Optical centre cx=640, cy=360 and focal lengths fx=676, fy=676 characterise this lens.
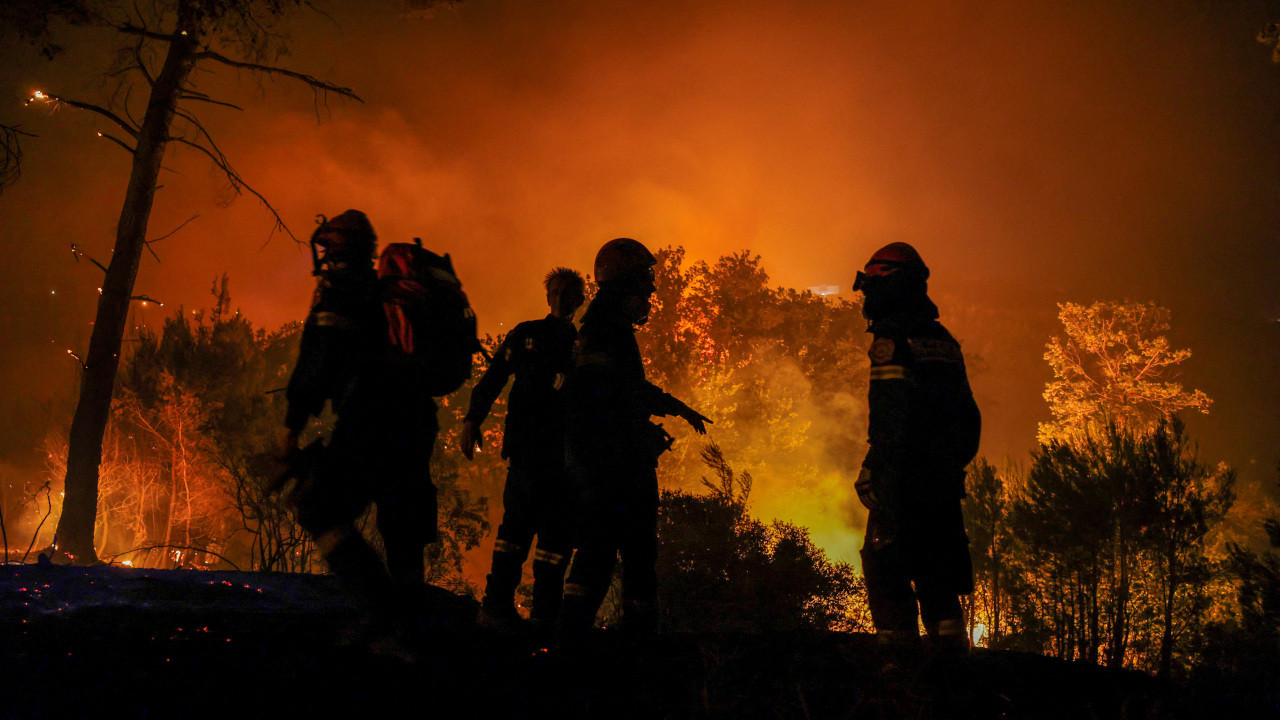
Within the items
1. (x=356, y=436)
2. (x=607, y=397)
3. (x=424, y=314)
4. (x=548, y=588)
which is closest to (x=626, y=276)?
(x=607, y=397)

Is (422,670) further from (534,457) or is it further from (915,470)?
(915,470)

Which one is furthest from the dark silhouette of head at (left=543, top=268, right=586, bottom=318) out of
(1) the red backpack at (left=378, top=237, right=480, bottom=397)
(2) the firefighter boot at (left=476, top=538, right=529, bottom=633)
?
(2) the firefighter boot at (left=476, top=538, right=529, bottom=633)

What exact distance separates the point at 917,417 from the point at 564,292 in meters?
2.36

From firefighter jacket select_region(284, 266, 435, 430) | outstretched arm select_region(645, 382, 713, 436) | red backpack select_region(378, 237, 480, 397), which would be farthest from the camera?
outstretched arm select_region(645, 382, 713, 436)

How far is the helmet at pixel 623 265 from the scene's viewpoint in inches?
140

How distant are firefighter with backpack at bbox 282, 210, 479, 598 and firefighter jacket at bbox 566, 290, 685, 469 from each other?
0.61 meters

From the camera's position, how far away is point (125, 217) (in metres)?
8.60

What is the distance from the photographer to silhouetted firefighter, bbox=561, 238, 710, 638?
3.24m

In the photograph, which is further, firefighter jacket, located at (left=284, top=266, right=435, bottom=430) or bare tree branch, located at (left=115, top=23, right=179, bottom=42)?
bare tree branch, located at (left=115, top=23, right=179, bottom=42)

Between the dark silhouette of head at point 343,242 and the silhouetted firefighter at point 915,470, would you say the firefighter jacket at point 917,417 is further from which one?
the dark silhouette of head at point 343,242

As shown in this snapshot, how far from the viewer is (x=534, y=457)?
396 cm

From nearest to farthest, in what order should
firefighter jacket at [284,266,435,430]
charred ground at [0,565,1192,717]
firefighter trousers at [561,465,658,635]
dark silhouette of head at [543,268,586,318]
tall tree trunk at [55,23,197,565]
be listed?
charred ground at [0,565,1192,717] < firefighter jacket at [284,266,435,430] < firefighter trousers at [561,465,658,635] < dark silhouette of head at [543,268,586,318] < tall tree trunk at [55,23,197,565]

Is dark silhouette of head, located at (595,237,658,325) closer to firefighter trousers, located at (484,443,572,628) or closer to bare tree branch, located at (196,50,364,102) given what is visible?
firefighter trousers, located at (484,443,572,628)

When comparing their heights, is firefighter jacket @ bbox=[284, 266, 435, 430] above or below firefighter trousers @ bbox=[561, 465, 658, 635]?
above
